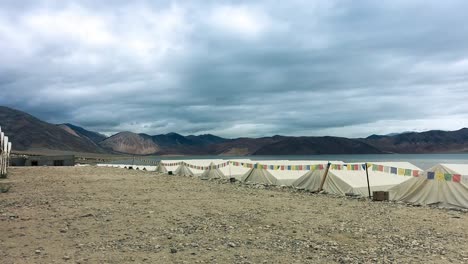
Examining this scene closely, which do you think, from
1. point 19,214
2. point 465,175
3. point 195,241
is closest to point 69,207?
point 19,214

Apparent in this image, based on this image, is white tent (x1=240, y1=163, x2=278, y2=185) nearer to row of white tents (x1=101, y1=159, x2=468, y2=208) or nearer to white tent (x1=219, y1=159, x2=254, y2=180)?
row of white tents (x1=101, y1=159, x2=468, y2=208)

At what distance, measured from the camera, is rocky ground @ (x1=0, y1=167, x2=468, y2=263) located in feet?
26.3

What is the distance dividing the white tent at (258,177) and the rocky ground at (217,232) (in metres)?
11.4

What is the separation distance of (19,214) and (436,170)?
16.0m

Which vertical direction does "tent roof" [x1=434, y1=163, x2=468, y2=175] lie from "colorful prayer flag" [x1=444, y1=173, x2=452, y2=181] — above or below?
above

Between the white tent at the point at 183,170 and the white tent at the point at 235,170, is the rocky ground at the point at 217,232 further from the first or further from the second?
the white tent at the point at 183,170

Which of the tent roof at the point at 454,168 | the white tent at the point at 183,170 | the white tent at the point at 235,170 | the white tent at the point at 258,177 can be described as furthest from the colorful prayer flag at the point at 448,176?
the white tent at the point at 183,170

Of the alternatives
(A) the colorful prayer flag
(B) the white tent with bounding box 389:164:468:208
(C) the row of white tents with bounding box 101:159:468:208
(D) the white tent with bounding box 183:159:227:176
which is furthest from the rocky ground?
(D) the white tent with bounding box 183:159:227:176

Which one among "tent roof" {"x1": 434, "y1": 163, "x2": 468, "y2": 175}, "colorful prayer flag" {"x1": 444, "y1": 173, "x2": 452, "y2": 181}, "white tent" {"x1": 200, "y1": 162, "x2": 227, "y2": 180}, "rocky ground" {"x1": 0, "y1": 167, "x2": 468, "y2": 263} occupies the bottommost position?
"rocky ground" {"x1": 0, "y1": 167, "x2": 468, "y2": 263}

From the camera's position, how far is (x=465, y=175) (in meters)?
16.8

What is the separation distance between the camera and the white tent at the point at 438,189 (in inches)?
658

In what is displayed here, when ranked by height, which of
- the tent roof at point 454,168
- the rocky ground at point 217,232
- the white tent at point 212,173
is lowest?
the rocky ground at point 217,232

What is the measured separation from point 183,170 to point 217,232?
2891 centimetres

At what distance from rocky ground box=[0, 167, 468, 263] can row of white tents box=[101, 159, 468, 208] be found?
217 cm
